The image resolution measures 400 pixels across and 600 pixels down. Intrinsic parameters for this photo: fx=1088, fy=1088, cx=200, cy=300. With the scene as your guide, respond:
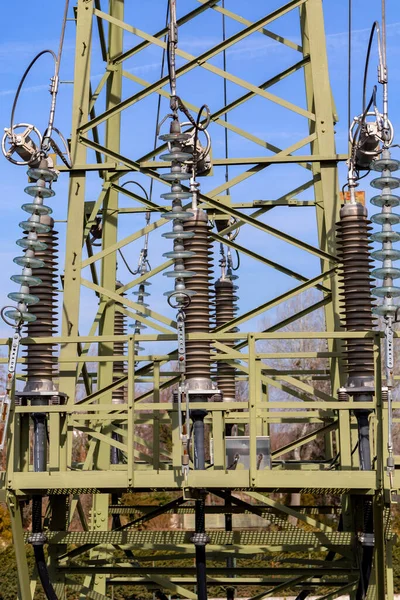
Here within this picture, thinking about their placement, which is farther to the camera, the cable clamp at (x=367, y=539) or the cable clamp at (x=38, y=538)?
the cable clamp at (x=38, y=538)

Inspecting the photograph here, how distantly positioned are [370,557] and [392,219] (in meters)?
4.05

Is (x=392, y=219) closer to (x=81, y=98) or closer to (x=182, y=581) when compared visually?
(x=81, y=98)

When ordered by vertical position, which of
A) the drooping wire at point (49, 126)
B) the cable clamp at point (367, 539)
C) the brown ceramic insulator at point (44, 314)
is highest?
the drooping wire at point (49, 126)

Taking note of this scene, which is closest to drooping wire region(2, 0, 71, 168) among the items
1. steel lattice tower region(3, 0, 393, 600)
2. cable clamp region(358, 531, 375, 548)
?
steel lattice tower region(3, 0, 393, 600)

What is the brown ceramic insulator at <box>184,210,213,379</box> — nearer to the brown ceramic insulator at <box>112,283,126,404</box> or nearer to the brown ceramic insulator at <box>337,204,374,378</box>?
the brown ceramic insulator at <box>337,204,374,378</box>

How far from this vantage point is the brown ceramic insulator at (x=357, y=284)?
1257 cm

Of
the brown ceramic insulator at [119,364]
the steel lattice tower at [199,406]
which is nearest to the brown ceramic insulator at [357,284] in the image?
the steel lattice tower at [199,406]

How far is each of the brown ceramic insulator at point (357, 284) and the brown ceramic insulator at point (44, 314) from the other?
140 inches

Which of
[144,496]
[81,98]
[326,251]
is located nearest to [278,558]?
[326,251]

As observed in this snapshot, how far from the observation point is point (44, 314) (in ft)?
43.7

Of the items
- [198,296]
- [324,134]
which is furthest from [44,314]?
[324,134]

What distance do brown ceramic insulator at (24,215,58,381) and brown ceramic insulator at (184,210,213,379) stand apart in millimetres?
1816

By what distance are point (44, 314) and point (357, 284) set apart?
3.81m

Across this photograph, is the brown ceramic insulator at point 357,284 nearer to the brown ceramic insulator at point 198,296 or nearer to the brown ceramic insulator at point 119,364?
the brown ceramic insulator at point 198,296
